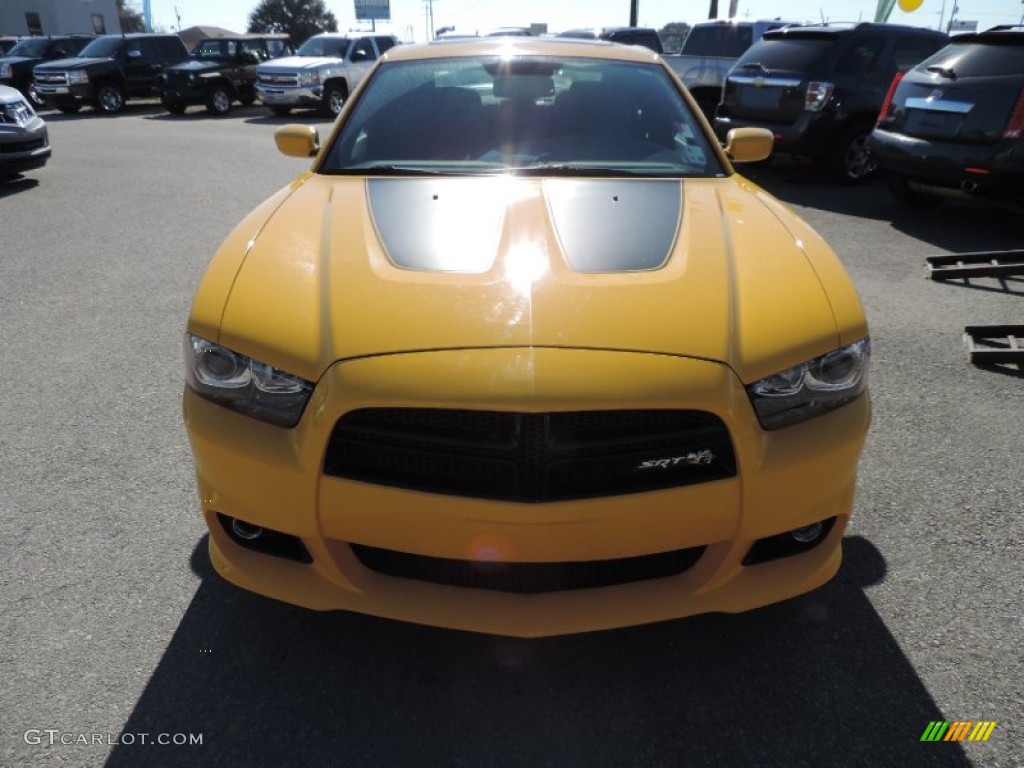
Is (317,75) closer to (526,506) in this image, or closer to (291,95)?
(291,95)

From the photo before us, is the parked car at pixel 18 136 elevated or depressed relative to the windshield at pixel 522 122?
depressed

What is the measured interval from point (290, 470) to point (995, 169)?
6875 millimetres

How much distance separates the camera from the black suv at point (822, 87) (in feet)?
29.5

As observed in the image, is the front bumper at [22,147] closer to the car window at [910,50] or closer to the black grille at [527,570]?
the black grille at [527,570]

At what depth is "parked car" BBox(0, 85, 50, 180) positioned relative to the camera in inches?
362

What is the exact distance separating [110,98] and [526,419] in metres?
22.0

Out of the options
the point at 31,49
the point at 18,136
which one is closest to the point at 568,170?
the point at 18,136

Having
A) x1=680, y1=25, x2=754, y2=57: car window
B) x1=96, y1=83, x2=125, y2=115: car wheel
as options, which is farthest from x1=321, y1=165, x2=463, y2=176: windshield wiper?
x1=96, y1=83, x2=125, y2=115: car wheel

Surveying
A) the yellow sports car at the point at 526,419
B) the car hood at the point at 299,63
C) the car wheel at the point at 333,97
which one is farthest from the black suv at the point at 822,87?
the car hood at the point at 299,63

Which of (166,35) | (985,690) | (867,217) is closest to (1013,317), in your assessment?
(867,217)

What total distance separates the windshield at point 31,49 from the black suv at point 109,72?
237cm

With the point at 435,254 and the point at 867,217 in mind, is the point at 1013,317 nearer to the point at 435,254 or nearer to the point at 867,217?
the point at 867,217

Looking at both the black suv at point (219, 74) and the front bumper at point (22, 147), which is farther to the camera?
the black suv at point (219, 74)

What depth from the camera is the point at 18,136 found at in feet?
30.4
